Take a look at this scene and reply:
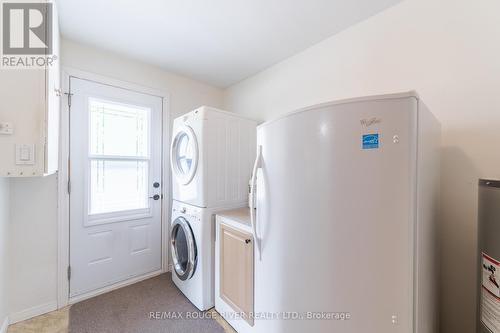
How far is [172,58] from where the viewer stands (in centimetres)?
233

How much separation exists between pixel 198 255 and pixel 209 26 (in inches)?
79.4

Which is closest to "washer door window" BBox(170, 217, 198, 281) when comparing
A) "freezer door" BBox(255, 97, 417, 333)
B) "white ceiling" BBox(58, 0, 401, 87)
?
"freezer door" BBox(255, 97, 417, 333)

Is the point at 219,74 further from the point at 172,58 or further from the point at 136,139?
the point at 136,139

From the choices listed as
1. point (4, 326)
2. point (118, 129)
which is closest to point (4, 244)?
point (4, 326)

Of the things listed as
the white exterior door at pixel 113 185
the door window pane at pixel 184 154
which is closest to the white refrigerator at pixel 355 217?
the door window pane at pixel 184 154

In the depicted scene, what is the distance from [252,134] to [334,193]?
1575mm

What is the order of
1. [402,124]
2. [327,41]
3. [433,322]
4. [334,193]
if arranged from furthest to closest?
[327,41] → [433,322] → [334,193] → [402,124]

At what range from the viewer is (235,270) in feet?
5.57

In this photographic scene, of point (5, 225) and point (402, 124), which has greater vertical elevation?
point (402, 124)

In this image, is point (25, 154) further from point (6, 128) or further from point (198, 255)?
point (198, 255)

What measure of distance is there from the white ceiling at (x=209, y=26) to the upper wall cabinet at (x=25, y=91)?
1.85 feet

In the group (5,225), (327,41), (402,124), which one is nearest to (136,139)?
(5,225)

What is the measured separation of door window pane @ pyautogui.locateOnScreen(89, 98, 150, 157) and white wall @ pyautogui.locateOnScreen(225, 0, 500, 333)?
7.68 feet

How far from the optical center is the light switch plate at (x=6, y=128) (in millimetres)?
1099
